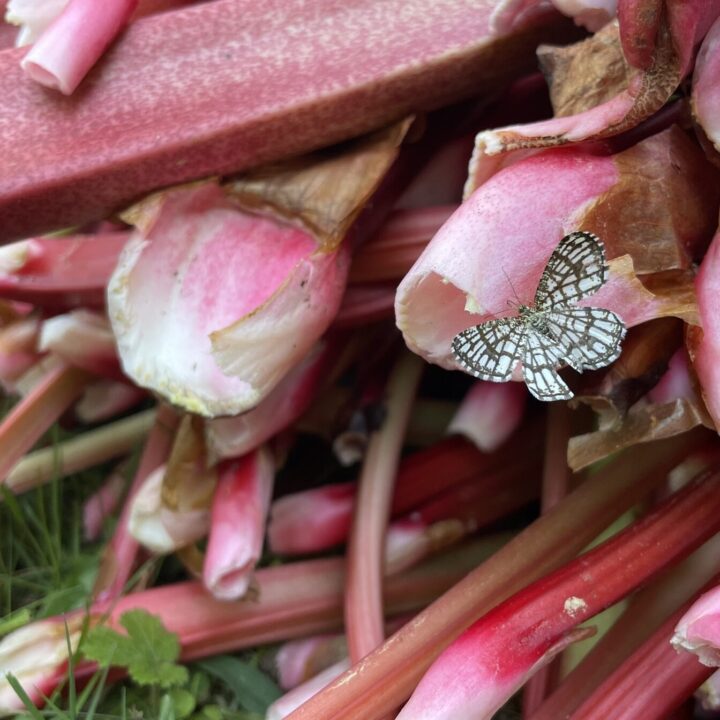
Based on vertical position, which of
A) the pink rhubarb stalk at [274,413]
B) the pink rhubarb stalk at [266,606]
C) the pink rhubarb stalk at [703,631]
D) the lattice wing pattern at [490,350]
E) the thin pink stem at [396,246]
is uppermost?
the lattice wing pattern at [490,350]

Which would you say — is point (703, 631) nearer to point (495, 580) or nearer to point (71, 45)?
point (495, 580)

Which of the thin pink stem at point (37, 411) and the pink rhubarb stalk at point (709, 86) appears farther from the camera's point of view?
the thin pink stem at point (37, 411)

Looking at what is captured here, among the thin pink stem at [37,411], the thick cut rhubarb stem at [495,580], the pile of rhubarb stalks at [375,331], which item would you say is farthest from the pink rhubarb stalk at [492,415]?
the thin pink stem at [37,411]

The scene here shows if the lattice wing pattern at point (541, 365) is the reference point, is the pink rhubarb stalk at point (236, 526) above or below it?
below

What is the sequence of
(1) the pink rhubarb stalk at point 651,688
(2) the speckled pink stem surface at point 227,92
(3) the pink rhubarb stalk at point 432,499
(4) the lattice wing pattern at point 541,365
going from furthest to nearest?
(3) the pink rhubarb stalk at point 432,499, (2) the speckled pink stem surface at point 227,92, (1) the pink rhubarb stalk at point 651,688, (4) the lattice wing pattern at point 541,365

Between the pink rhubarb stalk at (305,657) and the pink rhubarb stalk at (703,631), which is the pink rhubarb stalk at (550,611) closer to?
the pink rhubarb stalk at (703,631)

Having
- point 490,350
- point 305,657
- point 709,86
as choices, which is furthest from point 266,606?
point 709,86

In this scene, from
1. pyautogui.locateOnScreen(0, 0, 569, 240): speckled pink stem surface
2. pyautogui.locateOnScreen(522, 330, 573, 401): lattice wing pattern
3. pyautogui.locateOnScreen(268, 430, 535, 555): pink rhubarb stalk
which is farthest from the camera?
pyautogui.locateOnScreen(268, 430, 535, 555): pink rhubarb stalk

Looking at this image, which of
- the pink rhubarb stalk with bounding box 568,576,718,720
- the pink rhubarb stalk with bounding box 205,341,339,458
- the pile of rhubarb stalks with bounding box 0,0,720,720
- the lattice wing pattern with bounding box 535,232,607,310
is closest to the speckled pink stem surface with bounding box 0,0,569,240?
the pile of rhubarb stalks with bounding box 0,0,720,720

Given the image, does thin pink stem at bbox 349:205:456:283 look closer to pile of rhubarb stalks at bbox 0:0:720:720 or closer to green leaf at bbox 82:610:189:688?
pile of rhubarb stalks at bbox 0:0:720:720
